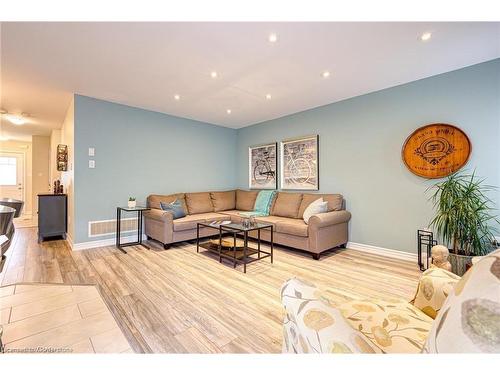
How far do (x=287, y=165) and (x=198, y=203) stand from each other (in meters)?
1.90

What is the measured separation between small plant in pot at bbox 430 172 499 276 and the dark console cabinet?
18.5 feet

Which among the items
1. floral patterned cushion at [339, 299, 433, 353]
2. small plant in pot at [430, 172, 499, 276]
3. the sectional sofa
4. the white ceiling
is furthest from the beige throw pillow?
floral patterned cushion at [339, 299, 433, 353]

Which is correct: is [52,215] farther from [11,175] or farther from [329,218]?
[11,175]

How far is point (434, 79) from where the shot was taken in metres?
2.74

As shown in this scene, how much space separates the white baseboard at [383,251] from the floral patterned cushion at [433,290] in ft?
6.94

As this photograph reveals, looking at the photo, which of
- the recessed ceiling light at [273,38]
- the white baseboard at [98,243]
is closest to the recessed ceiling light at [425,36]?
the recessed ceiling light at [273,38]

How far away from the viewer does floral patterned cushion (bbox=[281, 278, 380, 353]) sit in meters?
0.58

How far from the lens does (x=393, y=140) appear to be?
3.08 metres

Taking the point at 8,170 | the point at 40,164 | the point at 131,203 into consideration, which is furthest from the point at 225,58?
the point at 8,170

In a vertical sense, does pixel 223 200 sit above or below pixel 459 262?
above

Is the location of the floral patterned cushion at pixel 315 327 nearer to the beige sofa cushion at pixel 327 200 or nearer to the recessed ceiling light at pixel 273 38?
the recessed ceiling light at pixel 273 38

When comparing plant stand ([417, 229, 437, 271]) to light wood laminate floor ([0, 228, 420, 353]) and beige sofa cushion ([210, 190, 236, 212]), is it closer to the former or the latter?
light wood laminate floor ([0, 228, 420, 353])

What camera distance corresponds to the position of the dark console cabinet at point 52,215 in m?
3.84
